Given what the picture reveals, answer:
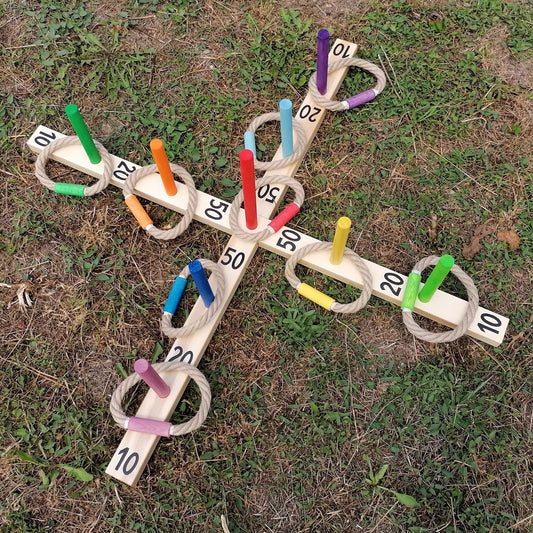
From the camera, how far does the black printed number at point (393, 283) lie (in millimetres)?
2178

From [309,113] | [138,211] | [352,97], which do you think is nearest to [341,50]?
[352,97]

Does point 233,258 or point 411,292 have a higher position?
point 233,258

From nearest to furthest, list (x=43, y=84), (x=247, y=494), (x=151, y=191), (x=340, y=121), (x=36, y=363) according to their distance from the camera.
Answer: (x=247, y=494), (x=36, y=363), (x=151, y=191), (x=340, y=121), (x=43, y=84)

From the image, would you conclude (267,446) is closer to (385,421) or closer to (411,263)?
(385,421)

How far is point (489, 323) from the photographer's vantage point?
6.89 feet

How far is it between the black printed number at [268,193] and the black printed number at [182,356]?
30.9 inches

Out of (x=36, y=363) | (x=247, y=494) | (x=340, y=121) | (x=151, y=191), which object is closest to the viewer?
(x=247, y=494)

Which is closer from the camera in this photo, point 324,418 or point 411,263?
point 324,418

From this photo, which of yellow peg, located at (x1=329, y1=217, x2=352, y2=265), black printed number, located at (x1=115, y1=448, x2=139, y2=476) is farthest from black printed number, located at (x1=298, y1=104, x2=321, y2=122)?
black printed number, located at (x1=115, y1=448, x2=139, y2=476)

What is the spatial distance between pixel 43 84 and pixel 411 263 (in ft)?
7.21

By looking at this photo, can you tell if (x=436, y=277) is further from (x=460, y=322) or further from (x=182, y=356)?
(x=182, y=356)

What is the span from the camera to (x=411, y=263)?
7.66 feet

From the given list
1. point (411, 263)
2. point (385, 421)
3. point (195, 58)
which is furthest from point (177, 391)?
point (195, 58)

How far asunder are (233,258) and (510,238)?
1.29 metres
